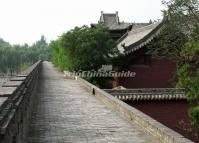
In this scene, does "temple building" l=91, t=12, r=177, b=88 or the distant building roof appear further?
the distant building roof

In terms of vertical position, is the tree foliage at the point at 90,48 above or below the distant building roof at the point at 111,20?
below

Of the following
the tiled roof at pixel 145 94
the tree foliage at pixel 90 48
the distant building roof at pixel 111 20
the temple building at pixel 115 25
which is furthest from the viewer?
the distant building roof at pixel 111 20

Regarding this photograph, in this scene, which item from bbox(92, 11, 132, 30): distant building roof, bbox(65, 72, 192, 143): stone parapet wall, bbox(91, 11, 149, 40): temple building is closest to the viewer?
bbox(65, 72, 192, 143): stone parapet wall

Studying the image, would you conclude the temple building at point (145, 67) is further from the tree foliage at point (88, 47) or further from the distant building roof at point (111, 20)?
the distant building roof at point (111, 20)

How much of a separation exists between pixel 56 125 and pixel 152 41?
14.2 metres

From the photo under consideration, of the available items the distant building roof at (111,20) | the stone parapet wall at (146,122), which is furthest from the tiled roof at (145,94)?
the distant building roof at (111,20)

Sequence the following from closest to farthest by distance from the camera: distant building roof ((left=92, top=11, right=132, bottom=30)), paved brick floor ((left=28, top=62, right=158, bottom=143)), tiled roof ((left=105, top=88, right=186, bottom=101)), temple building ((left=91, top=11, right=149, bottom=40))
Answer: paved brick floor ((left=28, top=62, right=158, bottom=143))
tiled roof ((left=105, top=88, right=186, bottom=101))
temple building ((left=91, top=11, right=149, bottom=40))
distant building roof ((left=92, top=11, right=132, bottom=30))

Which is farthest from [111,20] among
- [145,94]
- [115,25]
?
[145,94]

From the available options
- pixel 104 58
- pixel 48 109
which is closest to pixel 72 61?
pixel 104 58

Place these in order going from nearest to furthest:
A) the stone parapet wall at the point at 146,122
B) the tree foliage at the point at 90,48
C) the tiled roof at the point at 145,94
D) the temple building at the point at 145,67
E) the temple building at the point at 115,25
Result: the stone parapet wall at the point at 146,122 < the tiled roof at the point at 145,94 < the temple building at the point at 145,67 < the tree foliage at the point at 90,48 < the temple building at the point at 115,25

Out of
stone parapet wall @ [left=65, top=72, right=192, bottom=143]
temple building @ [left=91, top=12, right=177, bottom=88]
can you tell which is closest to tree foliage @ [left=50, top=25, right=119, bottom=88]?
temple building @ [left=91, top=12, right=177, bottom=88]

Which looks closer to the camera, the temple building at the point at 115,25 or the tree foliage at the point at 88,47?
the tree foliage at the point at 88,47

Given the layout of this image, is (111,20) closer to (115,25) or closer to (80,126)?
(115,25)

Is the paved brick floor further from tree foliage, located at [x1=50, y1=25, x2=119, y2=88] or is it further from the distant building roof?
the distant building roof
